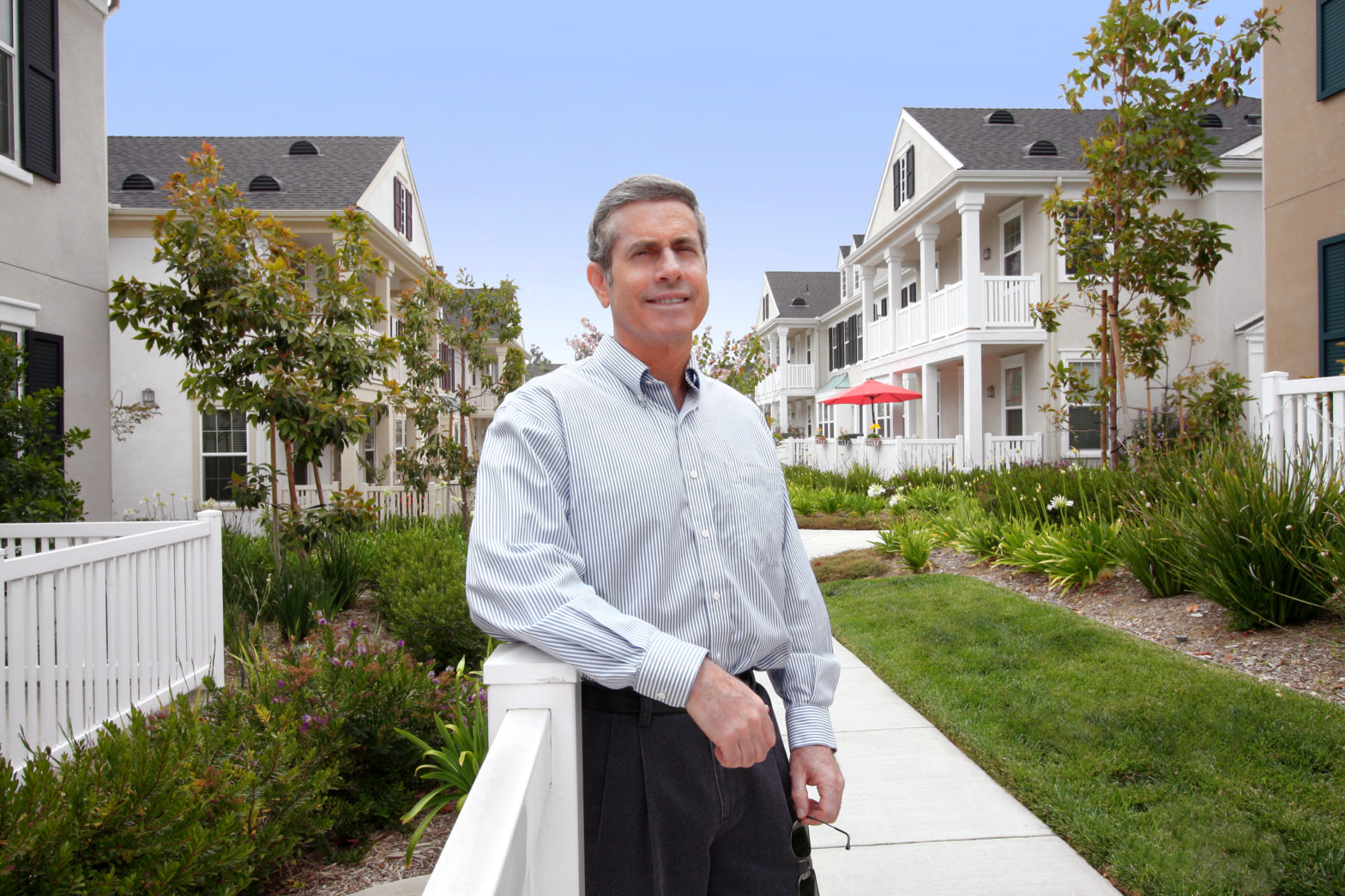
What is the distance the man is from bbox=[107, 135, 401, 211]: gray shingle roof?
16.5m

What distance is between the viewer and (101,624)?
151 inches

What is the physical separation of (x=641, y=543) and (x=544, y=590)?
0.25 metres

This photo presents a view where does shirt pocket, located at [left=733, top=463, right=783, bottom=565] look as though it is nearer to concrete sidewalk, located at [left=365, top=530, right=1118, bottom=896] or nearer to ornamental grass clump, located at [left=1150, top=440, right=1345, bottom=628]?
concrete sidewalk, located at [left=365, top=530, right=1118, bottom=896]

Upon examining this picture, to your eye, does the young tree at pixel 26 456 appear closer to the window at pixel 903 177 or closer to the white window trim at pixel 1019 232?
the white window trim at pixel 1019 232

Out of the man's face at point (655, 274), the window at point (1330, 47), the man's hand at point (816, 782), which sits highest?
the window at point (1330, 47)

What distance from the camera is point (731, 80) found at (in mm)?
19016

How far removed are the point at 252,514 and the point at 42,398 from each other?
9466 mm

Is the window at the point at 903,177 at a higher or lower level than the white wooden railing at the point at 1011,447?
higher

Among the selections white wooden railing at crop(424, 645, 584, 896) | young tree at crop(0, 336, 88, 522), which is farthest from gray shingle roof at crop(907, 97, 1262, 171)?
white wooden railing at crop(424, 645, 584, 896)

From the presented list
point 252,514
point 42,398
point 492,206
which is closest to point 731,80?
point 492,206

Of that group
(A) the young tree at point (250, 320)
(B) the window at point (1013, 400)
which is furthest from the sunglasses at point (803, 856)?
(B) the window at point (1013, 400)

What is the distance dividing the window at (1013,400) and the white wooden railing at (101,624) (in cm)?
1611

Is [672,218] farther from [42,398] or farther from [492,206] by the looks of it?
[492,206]

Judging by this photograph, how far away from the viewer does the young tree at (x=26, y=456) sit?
5434 millimetres
